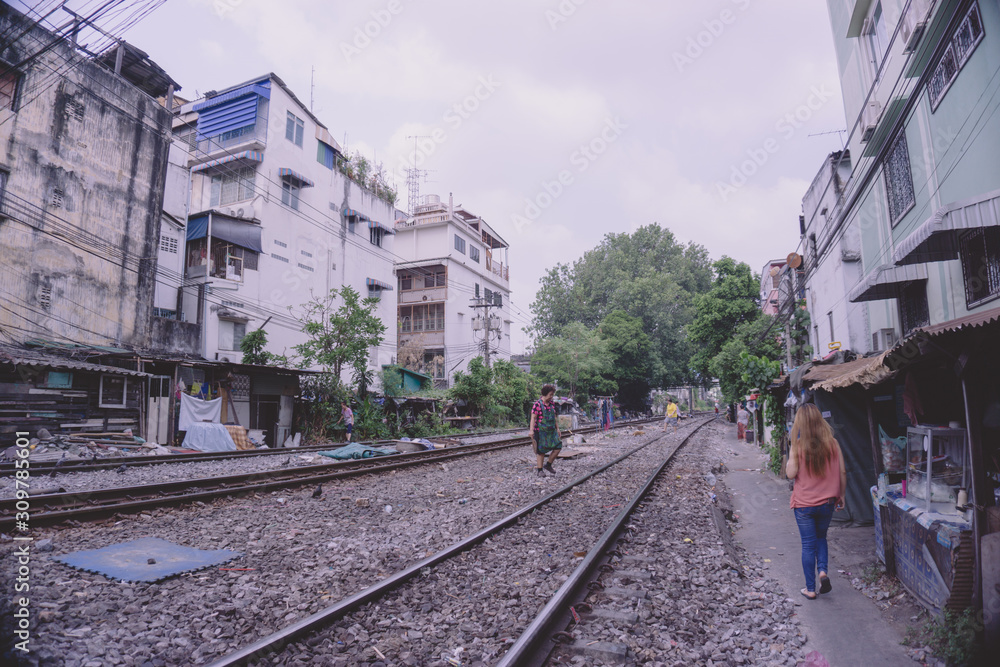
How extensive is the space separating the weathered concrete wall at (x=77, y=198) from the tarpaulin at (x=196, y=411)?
3.86 metres

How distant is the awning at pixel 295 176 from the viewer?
2627 centimetres

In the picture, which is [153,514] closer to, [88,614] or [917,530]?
[88,614]

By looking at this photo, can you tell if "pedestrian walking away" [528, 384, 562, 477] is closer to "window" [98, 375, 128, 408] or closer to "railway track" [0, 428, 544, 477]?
"railway track" [0, 428, 544, 477]

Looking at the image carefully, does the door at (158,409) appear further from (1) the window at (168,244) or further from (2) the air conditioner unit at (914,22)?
(2) the air conditioner unit at (914,22)

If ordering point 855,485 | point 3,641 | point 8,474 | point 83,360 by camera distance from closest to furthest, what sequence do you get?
point 3,641, point 855,485, point 8,474, point 83,360

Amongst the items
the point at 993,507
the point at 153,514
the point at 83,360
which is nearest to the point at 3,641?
the point at 153,514

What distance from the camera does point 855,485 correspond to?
24.7 feet

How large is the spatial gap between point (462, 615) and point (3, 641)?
8.97 ft

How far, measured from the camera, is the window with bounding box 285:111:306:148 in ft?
88.9

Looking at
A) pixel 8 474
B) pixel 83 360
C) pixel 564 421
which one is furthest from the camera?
pixel 564 421

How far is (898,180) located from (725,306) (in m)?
23.1

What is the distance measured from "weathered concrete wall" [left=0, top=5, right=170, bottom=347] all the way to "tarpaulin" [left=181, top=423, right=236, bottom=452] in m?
5.03

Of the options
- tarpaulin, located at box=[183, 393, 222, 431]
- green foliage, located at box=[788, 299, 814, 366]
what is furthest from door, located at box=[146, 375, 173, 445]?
green foliage, located at box=[788, 299, 814, 366]

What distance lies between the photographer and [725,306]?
33.6m
